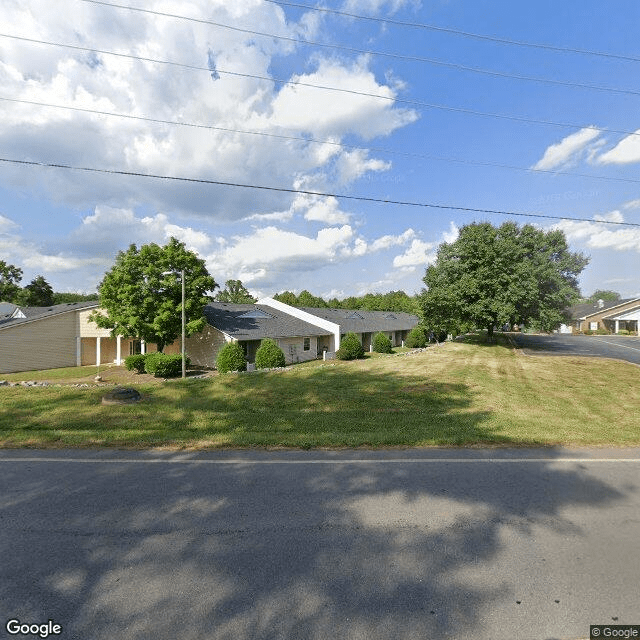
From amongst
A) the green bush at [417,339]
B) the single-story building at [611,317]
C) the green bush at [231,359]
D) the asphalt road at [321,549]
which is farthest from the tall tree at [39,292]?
the single-story building at [611,317]

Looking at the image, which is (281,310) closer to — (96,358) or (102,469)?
(96,358)

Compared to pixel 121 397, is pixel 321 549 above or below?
below

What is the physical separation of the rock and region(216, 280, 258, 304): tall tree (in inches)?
2432

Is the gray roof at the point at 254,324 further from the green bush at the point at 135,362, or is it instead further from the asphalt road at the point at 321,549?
the asphalt road at the point at 321,549

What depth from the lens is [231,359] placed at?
24062 millimetres

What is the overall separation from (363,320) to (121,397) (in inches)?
1335

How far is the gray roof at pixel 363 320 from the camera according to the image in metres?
38.7

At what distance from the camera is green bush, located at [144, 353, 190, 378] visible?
75.4 feet

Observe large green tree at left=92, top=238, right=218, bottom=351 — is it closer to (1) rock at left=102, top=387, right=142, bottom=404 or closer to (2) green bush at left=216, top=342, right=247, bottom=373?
(2) green bush at left=216, top=342, right=247, bottom=373

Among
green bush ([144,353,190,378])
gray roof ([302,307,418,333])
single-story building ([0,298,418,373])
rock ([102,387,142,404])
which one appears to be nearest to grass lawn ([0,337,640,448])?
rock ([102,387,142,404])

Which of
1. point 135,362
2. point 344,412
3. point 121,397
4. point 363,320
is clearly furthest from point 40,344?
point 363,320

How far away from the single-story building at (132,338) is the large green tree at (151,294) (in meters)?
2.92

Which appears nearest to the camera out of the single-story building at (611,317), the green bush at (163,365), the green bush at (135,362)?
the green bush at (163,365)

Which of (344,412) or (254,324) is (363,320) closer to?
(254,324)
